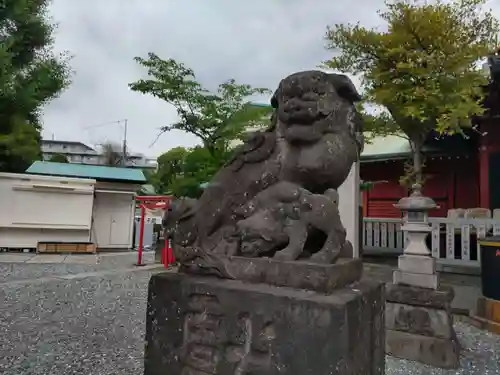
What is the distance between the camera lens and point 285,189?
195 cm

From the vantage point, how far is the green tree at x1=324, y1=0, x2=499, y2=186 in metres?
6.22

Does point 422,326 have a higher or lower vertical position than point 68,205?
lower

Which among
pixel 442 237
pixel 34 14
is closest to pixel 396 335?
pixel 442 237

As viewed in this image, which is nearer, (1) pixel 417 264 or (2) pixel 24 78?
(1) pixel 417 264

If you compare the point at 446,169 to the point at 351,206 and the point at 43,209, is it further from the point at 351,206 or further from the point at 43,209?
the point at 43,209

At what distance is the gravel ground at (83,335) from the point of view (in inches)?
126

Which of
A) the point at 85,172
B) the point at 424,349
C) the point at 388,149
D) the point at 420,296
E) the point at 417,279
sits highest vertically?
the point at 388,149

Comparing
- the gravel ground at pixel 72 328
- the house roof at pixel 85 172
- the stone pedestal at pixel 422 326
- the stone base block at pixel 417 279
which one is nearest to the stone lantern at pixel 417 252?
the stone base block at pixel 417 279

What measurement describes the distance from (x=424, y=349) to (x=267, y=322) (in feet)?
8.43

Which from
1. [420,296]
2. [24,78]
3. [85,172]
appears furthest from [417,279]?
[24,78]

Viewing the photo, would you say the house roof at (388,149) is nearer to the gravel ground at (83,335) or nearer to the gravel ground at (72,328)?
the gravel ground at (83,335)

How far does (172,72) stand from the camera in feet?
33.9

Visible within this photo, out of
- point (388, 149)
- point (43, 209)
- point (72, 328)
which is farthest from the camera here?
point (43, 209)

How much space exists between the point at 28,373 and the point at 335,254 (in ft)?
8.76
